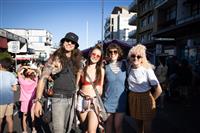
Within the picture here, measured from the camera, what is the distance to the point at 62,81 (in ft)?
14.6

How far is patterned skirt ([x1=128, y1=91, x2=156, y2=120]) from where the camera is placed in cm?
505

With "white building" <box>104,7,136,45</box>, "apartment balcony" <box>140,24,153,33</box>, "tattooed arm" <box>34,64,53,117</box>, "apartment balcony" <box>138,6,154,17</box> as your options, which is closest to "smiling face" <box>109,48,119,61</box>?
"tattooed arm" <box>34,64,53,117</box>

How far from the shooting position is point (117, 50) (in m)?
5.21

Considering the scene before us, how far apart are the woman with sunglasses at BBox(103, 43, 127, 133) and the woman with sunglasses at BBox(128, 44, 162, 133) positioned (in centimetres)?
14

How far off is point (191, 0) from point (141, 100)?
2562 centimetres

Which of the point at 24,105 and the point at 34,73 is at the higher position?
the point at 34,73

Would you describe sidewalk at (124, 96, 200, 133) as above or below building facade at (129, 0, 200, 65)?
below

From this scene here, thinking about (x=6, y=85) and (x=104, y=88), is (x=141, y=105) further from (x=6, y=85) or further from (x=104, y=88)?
(x=6, y=85)

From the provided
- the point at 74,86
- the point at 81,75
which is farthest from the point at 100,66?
the point at 74,86

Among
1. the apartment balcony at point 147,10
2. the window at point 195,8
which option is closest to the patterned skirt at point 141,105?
the window at point 195,8

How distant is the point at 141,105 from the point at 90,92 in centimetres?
84

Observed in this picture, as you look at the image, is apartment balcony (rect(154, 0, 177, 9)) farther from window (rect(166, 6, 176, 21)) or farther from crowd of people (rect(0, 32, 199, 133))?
crowd of people (rect(0, 32, 199, 133))

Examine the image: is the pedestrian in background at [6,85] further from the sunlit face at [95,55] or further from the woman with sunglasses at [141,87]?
the woman with sunglasses at [141,87]

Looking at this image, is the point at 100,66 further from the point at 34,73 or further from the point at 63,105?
the point at 34,73
